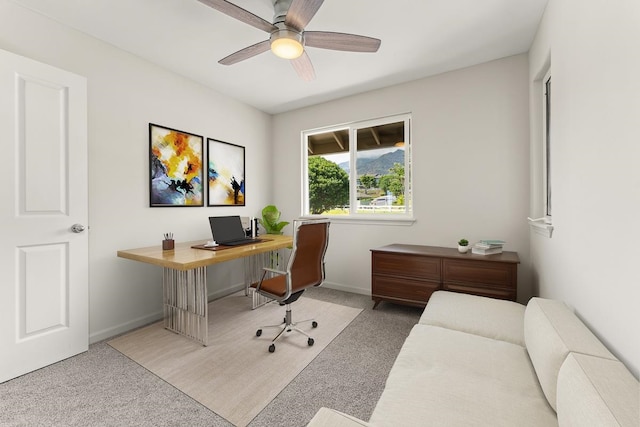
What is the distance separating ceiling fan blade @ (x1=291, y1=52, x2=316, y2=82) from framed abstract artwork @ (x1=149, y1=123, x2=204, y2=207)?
158 centimetres

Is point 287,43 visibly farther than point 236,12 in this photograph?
Yes

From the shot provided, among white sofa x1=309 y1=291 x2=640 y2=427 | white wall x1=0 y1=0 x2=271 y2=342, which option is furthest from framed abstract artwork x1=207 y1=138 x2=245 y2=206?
white sofa x1=309 y1=291 x2=640 y2=427

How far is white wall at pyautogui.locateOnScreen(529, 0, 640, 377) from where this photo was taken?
93cm

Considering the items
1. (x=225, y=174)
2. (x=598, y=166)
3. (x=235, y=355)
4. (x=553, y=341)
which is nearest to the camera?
(x=553, y=341)

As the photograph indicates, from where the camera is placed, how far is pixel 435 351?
1399 millimetres

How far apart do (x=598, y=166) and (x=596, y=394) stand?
37.6 inches

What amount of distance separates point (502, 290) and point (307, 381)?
Answer: 6.22 feet

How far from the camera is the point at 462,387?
44.0 inches

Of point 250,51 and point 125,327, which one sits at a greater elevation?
point 250,51

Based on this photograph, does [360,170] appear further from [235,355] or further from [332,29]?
[235,355]

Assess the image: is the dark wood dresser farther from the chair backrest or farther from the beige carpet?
the chair backrest

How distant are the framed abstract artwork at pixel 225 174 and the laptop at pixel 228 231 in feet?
2.51

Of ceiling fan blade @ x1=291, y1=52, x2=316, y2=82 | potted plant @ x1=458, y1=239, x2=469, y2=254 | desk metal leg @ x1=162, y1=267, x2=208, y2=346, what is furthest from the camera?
potted plant @ x1=458, y1=239, x2=469, y2=254

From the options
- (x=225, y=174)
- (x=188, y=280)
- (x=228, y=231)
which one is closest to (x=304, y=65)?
(x=228, y=231)
